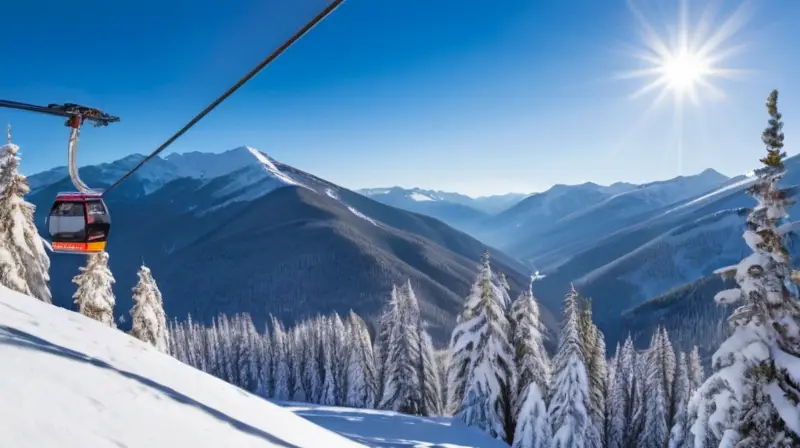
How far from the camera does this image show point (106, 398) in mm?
6277

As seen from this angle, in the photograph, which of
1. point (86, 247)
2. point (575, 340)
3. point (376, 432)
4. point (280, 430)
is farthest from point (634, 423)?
point (86, 247)

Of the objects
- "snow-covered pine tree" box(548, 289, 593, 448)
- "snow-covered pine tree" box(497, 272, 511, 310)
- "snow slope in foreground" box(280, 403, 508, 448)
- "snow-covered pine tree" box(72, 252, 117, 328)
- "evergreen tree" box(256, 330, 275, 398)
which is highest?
"snow-covered pine tree" box(497, 272, 511, 310)

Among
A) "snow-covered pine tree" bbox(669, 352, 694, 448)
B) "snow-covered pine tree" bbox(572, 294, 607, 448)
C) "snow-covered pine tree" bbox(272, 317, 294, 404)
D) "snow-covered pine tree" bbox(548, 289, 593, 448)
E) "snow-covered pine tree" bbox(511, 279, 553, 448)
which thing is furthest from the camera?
"snow-covered pine tree" bbox(272, 317, 294, 404)

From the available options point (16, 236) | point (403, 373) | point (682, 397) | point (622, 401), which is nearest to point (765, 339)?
point (403, 373)

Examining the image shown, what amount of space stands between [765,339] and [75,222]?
16.4 metres

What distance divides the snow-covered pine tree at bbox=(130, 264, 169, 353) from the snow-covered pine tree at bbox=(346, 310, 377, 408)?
75.9 feet

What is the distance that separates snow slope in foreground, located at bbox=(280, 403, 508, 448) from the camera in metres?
20.2

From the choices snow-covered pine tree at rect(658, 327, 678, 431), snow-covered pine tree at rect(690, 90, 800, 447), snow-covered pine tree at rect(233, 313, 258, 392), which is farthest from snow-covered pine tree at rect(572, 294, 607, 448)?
snow-covered pine tree at rect(233, 313, 258, 392)

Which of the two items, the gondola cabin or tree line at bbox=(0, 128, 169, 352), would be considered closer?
the gondola cabin

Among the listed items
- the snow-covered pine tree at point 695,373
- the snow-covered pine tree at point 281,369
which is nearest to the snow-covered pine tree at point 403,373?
the snow-covered pine tree at point 695,373

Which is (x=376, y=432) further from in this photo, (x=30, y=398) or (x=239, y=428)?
(x=30, y=398)

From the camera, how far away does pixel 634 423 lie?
43812 millimetres

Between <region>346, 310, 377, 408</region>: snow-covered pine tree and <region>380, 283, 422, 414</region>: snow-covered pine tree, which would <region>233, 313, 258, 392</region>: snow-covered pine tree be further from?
<region>380, 283, 422, 414</region>: snow-covered pine tree

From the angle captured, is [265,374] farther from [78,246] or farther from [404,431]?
[78,246]
